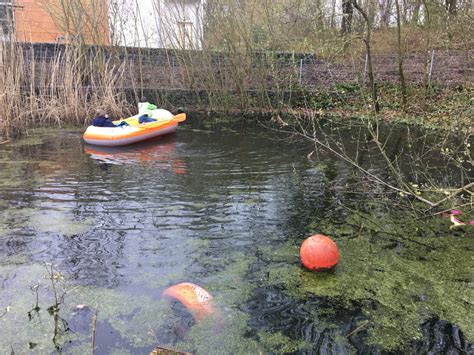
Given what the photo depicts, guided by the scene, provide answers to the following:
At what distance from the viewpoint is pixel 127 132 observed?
8.83 metres

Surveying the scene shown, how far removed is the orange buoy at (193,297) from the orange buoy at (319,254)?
0.91 m

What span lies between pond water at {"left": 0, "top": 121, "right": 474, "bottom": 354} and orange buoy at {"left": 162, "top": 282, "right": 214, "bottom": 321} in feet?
0.20

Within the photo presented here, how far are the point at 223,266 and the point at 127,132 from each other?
18.4 feet

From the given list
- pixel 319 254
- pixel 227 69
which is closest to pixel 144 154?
pixel 319 254

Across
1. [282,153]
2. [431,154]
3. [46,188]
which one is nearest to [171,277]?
[46,188]

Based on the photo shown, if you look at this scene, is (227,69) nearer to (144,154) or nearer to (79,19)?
(79,19)

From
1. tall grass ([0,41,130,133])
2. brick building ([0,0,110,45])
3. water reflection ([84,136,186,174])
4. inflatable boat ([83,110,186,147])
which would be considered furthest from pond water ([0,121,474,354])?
brick building ([0,0,110,45])

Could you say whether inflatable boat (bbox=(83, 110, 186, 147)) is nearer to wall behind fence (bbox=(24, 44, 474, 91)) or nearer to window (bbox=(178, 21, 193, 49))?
wall behind fence (bbox=(24, 44, 474, 91))

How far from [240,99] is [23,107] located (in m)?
5.97

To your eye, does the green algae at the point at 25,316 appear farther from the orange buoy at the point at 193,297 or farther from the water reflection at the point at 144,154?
the water reflection at the point at 144,154

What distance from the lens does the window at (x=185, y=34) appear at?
12.7m

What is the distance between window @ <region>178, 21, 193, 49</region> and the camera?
1268cm

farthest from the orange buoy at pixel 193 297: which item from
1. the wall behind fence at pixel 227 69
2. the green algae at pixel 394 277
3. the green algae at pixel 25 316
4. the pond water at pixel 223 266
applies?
the wall behind fence at pixel 227 69

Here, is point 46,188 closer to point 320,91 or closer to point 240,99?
point 240,99
